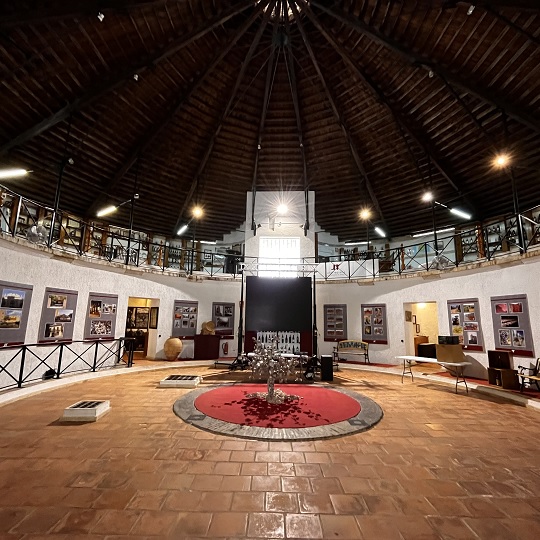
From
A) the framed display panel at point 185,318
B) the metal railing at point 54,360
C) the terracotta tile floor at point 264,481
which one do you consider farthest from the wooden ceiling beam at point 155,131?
the terracotta tile floor at point 264,481

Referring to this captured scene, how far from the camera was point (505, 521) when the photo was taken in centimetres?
252

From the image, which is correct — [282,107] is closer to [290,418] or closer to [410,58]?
[410,58]

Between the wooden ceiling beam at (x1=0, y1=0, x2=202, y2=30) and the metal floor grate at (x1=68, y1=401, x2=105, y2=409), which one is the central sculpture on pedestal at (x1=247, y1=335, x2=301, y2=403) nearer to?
the metal floor grate at (x1=68, y1=401, x2=105, y2=409)

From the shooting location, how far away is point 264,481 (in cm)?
313

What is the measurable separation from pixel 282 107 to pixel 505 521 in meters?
13.2

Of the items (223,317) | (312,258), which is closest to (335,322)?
(312,258)

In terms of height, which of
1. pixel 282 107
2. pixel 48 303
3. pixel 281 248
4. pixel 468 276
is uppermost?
pixel 282 107

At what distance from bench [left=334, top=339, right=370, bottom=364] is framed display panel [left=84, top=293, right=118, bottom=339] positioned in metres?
8.93

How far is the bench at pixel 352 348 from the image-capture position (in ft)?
38.2

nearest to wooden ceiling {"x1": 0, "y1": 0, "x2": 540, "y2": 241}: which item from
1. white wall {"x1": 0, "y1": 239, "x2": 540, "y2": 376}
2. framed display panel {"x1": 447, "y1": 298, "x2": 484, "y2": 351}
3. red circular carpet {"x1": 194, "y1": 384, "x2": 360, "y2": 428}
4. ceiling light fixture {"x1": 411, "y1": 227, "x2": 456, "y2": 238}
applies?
ceiling light fixture {"x1": 411, "y1": 227, "x2": 456, "y2": 238}

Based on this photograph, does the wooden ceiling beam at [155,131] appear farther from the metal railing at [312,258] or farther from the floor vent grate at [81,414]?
the floor vent grate at [81,414]

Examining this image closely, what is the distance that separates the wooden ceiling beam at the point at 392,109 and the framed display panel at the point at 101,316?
36.9 feet

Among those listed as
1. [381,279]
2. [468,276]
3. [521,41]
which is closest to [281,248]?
[381,279]

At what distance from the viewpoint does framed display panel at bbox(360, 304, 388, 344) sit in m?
11.6
